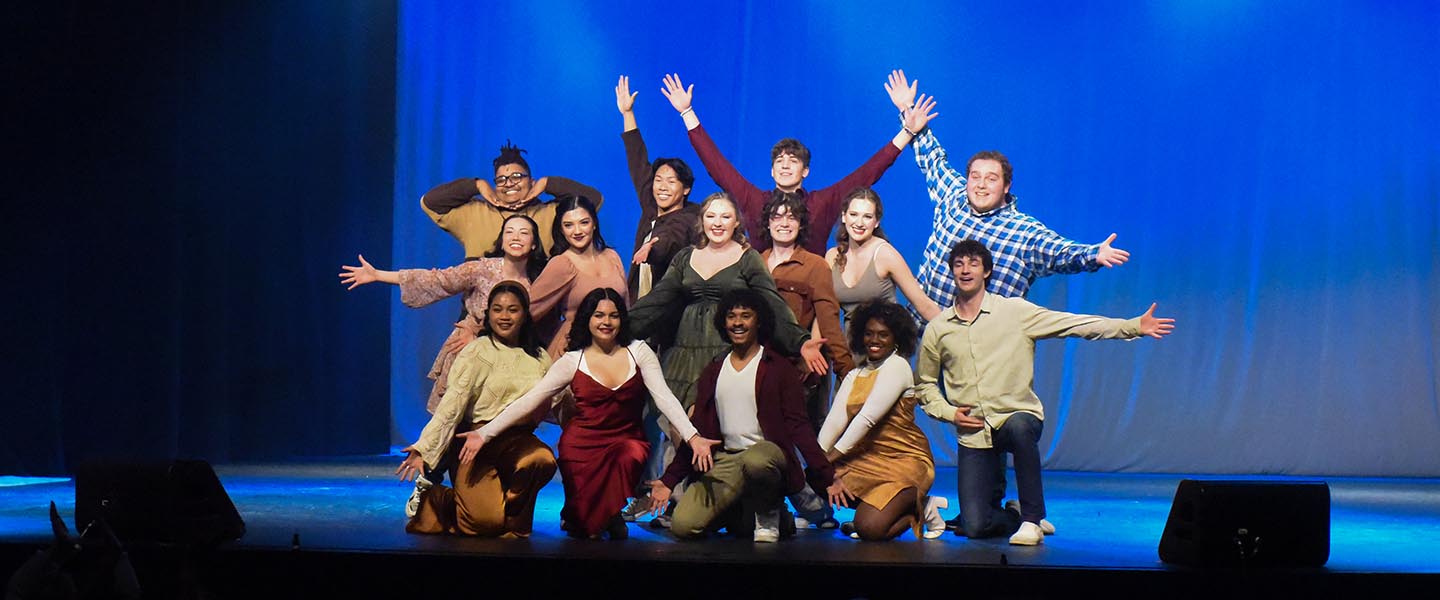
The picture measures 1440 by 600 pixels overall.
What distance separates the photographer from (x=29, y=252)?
22.4 ft

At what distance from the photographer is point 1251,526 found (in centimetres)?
383

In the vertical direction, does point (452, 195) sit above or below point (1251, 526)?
above

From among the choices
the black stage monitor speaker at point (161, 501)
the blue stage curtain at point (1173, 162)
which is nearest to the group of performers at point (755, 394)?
the black stage monitor speaker at point (161, 501)

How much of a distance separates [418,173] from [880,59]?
112 inches

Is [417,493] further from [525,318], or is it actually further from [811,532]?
[811,532]

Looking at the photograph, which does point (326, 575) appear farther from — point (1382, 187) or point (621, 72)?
point (1382, 187)

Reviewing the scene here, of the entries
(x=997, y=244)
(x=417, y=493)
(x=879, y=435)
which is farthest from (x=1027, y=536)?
(x=417, y=493)

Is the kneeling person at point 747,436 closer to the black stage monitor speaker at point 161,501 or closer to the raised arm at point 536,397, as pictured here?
the raised arm at point 536,397

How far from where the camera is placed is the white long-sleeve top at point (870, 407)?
4.57 metres

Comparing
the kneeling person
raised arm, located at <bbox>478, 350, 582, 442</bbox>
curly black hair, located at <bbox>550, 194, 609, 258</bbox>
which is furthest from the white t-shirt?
curly black hair, located at <bbox>550, 194, 609, 258</bbox>

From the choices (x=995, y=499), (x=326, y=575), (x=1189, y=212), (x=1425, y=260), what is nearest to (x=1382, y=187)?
(x=1425, y=260)

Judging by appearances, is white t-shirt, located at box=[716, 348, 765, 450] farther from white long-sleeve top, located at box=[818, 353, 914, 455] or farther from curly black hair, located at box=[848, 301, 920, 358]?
curly black hair, located at box=[848, 301, 920, 358]

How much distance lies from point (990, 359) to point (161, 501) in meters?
2.49

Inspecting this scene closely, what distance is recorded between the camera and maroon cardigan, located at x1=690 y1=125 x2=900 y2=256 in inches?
214
